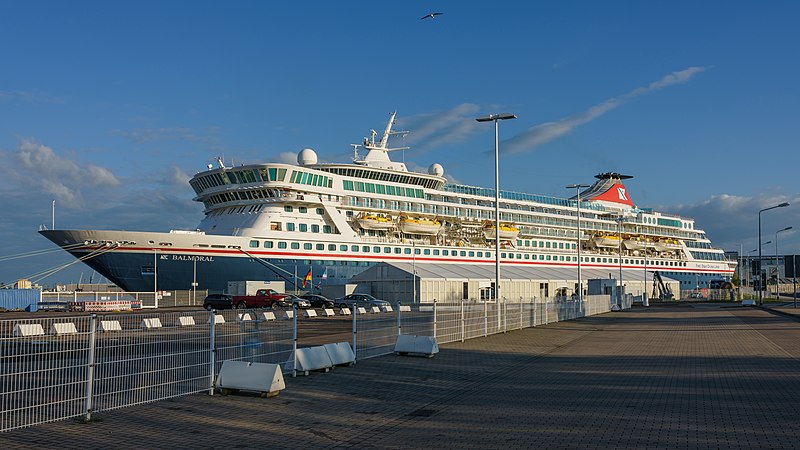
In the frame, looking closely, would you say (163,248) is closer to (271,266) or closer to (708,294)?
(271,266)

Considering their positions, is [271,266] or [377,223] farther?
[377,223]

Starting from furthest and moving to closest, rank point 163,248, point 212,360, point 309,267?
1. point 309,267
2. point 163,248
3. point 212,360

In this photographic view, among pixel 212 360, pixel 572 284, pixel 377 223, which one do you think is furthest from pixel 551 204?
pixel 212 360

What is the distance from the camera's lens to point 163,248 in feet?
163

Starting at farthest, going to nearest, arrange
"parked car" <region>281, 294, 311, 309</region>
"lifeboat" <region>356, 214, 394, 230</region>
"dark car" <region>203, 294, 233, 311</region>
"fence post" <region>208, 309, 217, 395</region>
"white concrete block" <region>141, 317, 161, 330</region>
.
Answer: "lifeboat" <region>356, 214, 394, 230</region>
"parked car" <region>281, 294, 311, 309</region>
"dark car" <region>203, 294, 233, 311</region>
"fence post" <region>208, 309, 217, 395</region>
"white concrete block" <region>141, 317, 161, 330</region>

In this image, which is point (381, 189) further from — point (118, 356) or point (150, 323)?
point (118, 356)

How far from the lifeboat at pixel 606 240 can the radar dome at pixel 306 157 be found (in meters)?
42.7

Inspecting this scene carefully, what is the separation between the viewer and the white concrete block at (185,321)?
33.8ft

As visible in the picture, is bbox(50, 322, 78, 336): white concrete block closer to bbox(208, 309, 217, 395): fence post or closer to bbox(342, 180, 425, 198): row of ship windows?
bbox(208, 309, 217, 395): fence post

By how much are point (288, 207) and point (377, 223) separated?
29.2ft

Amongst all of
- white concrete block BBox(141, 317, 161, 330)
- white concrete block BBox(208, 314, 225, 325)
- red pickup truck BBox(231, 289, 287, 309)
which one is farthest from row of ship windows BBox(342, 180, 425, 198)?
white concrete block BBox(141, 317, 161, 330)

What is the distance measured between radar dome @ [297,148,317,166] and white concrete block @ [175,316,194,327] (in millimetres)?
53519

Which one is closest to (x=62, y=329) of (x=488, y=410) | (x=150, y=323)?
(x=150, y=323)

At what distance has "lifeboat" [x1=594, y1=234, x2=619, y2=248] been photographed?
8819cm
